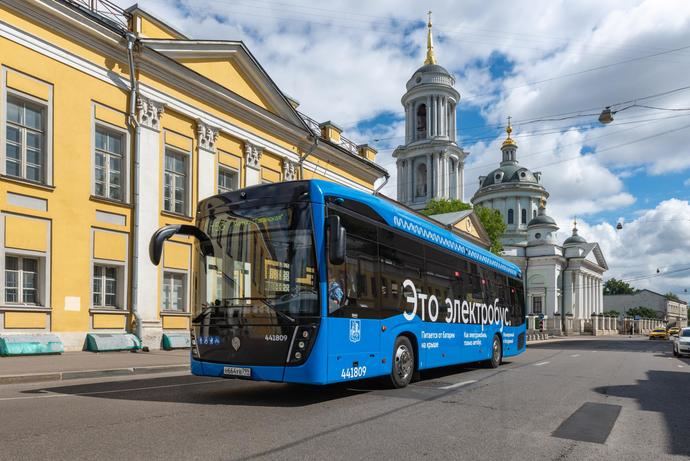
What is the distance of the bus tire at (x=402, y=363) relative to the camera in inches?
396

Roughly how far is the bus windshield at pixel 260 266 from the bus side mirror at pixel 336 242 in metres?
0.41

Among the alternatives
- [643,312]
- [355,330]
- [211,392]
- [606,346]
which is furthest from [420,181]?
[643,312]

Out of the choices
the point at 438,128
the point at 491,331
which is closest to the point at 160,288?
the point at 491,331

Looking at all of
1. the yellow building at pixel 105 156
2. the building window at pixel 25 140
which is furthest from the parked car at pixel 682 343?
the building window at pixel 25 140

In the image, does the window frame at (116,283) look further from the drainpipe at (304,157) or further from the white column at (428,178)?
the white column at (428,178)

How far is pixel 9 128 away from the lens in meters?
15.6

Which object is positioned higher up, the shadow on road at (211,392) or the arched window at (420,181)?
the arched window at (420,181)

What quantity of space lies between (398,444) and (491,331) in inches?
395

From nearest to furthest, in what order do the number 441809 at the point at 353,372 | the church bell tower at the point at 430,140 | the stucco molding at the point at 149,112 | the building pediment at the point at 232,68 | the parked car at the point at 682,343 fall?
the number 441809 at the point at 353,372 → the stucco molding at the point at 149,112 → the building pediment at the point at 232,68 → the parked car at the point at 682,343 → the church bell tower at the point at 430,140

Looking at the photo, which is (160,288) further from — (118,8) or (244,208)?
(244,208)

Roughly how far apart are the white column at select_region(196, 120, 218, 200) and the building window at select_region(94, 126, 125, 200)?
338 cm

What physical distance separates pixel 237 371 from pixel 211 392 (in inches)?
61.6

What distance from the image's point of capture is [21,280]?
15578 millimetres

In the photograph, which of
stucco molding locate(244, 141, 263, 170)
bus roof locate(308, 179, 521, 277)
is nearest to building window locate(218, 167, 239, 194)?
stucco molding locate(244, 141, 263, 170)
